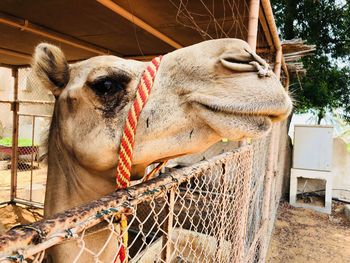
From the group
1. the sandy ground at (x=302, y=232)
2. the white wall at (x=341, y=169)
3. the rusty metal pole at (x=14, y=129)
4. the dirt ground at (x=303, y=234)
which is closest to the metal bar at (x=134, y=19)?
the sandy ground at (x=302, y=232)

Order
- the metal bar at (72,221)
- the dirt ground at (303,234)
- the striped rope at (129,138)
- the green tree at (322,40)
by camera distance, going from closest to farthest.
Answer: the metal bar at (72,221) → the striped rope at (129,138) → the dirt ground at (303,234) → the green tree at (322,40)

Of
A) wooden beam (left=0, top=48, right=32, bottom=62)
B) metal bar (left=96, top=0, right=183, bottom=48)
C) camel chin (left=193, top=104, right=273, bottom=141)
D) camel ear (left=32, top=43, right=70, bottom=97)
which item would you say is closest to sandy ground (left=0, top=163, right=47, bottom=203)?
wooden beam (left=0, top=48, right=32, bottom=62)

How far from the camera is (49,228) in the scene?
64 cm

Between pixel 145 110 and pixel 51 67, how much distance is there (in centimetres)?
69

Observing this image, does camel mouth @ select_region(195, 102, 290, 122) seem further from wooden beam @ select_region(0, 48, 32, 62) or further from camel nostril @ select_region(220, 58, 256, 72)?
wooden beam @ select_region(0, 48, 32, 62)

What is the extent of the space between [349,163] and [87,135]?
9.19 meters

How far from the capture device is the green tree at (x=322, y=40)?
10203 mm

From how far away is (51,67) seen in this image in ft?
5.86

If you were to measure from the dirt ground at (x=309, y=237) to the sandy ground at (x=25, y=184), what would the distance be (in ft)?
15.7

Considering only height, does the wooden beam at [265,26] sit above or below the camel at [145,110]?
above

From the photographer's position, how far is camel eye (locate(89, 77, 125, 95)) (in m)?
1.53

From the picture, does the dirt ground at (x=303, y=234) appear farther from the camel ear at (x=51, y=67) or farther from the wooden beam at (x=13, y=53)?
the camel ear at (x=51, y=67)

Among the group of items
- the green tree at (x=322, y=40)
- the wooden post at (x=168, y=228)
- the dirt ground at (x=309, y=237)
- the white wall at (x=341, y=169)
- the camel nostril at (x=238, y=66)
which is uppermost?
the green tree at (x=322, y=40)

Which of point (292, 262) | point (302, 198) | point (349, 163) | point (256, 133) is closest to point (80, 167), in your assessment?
point (256, 133)
